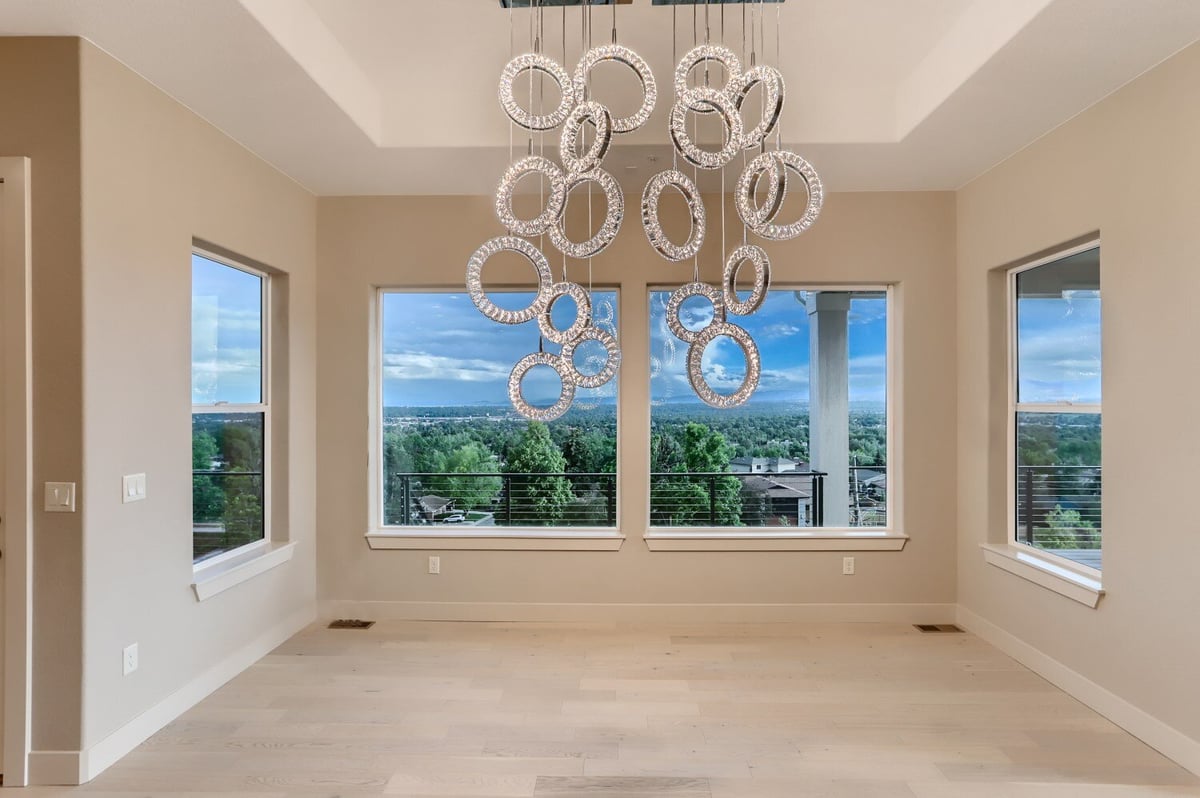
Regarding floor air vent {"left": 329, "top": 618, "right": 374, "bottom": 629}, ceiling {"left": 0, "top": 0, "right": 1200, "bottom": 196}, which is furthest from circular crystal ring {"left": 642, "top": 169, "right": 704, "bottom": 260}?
floor air vent {"left": 329, "top": 618, "right": 374, "bottom": 629}

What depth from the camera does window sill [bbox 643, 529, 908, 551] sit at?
14.2 ft

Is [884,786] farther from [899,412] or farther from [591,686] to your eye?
[899,412]

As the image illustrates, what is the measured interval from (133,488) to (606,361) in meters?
1.89

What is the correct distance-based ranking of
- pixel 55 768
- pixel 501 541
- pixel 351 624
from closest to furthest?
pixel 55 768, pixel 351 624, pixel 501 541

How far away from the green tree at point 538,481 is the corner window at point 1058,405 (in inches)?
101

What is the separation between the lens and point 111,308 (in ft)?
8.73

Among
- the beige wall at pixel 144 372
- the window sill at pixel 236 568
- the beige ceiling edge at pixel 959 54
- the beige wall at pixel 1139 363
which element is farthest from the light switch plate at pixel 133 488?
the beige wall at pixel 1139 363

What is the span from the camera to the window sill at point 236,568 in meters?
3.25

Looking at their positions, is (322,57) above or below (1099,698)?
above

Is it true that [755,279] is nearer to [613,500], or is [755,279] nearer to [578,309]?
[578,309]

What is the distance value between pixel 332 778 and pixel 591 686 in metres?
1.21

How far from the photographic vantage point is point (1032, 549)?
3.77m

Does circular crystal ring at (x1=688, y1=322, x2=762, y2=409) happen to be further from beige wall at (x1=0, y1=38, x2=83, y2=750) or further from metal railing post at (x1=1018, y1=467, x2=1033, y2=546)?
beige wall at (x1=0, y1=38, x2=83, y2=750)

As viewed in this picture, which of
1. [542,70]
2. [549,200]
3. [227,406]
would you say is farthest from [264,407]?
[542,70]
